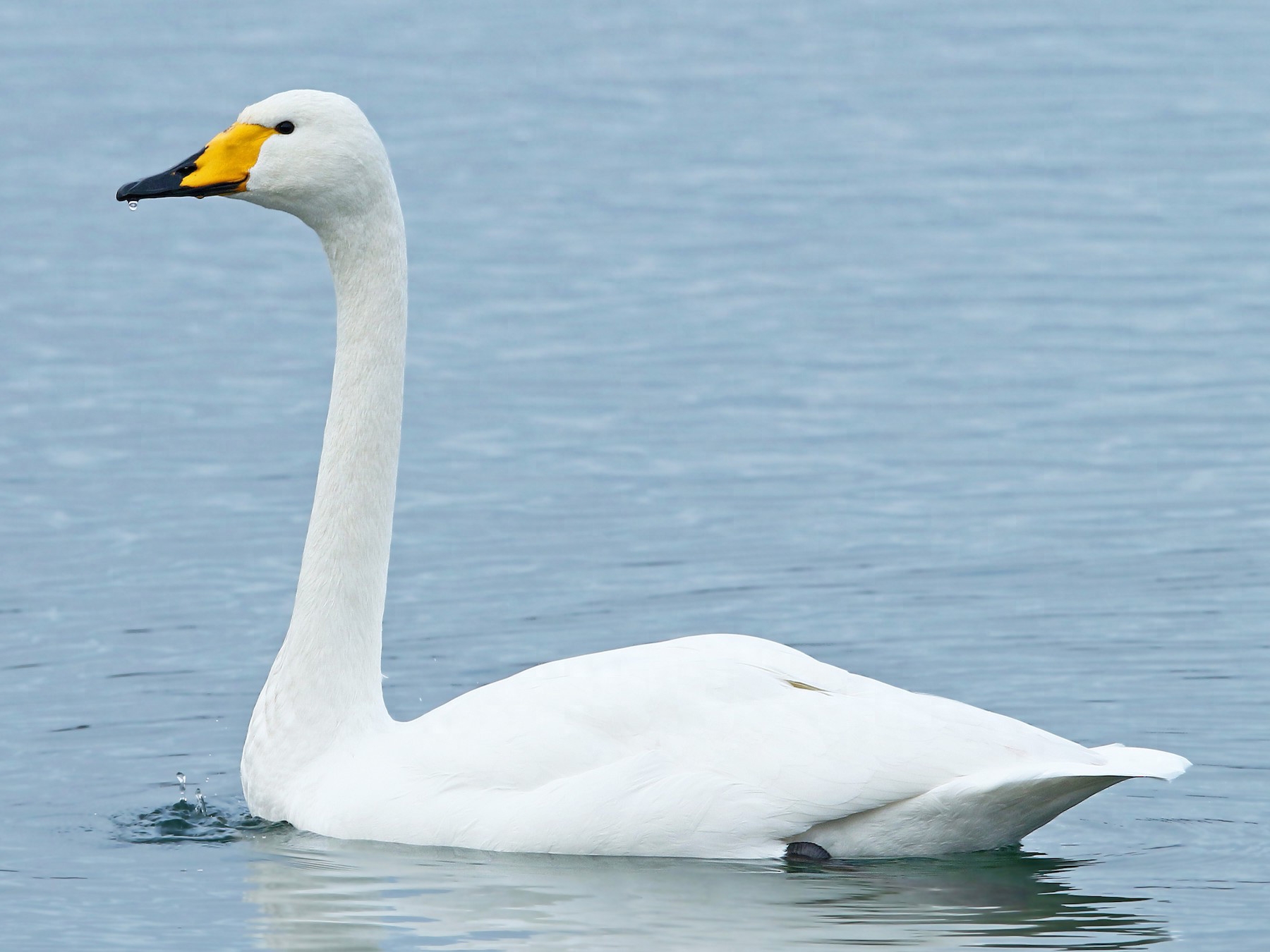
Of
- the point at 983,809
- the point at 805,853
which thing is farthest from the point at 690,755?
the point at 983,809

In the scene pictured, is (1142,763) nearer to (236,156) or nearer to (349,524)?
(349,524)

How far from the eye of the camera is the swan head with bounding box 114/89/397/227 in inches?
387

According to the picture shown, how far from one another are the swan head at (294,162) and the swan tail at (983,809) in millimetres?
2988

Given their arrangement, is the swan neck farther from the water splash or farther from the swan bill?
the water splash

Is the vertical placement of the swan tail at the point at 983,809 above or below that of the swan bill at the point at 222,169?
below

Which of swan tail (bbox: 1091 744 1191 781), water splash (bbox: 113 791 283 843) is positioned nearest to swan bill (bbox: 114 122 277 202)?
water splash (bbox: 113 791 283 843)

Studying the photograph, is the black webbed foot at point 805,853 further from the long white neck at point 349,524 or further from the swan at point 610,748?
the long white neck at point 349,524

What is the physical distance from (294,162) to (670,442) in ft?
20.9

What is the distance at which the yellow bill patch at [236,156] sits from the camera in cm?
989

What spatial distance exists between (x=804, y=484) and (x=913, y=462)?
807 mm

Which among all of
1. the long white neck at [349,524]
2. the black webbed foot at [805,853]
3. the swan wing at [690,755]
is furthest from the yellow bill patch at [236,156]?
the black webbed foot at [805,853]

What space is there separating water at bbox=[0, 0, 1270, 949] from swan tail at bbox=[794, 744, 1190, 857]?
105 mm

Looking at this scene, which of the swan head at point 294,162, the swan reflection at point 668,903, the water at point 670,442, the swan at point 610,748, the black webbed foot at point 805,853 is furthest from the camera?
the swan head at point 294,162

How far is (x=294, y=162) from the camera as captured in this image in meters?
9.81
